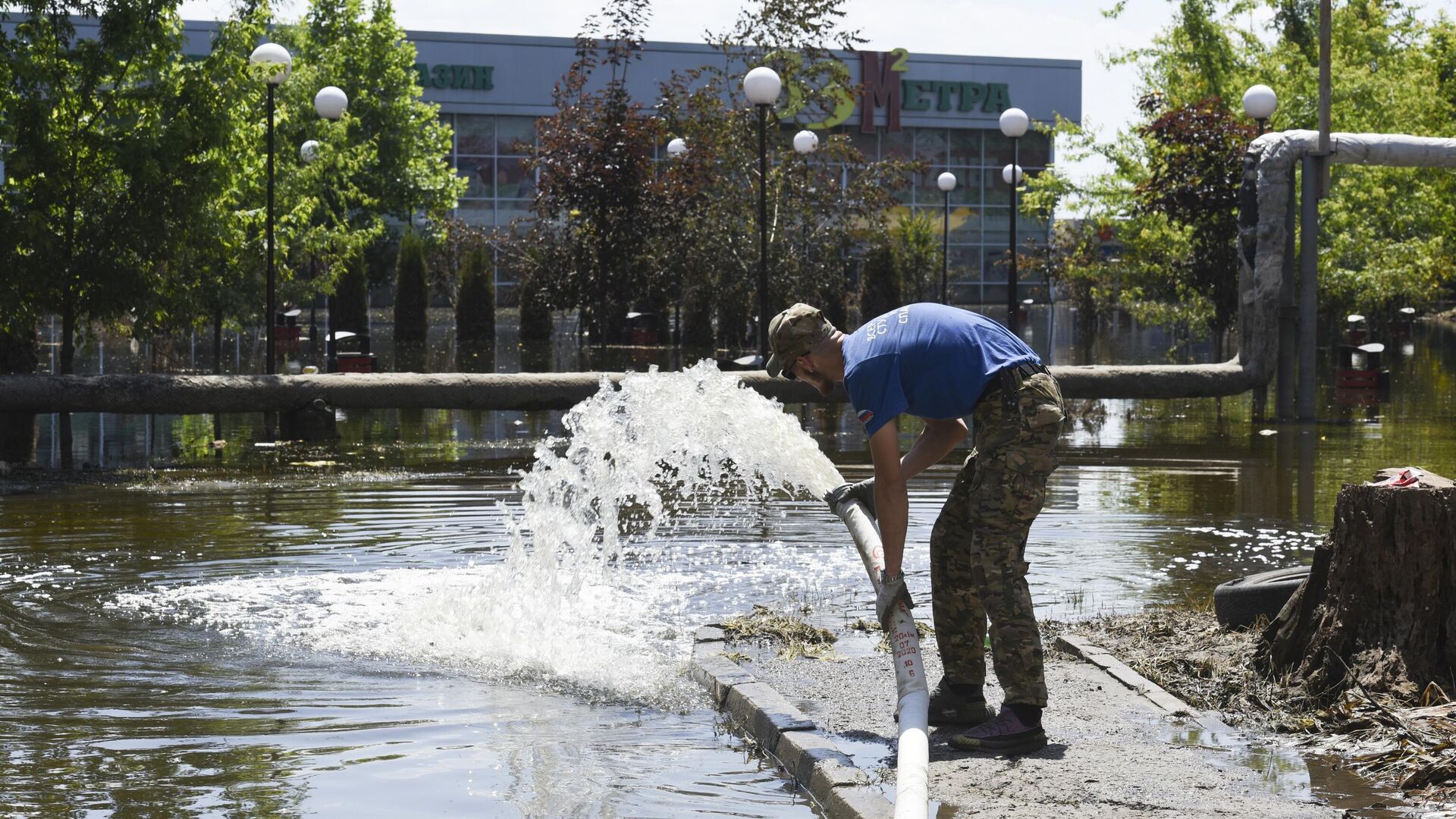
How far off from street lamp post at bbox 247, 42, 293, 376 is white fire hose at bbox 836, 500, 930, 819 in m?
12.5

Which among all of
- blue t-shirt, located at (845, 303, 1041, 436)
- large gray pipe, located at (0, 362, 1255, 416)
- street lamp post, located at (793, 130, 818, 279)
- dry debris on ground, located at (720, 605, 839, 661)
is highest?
street lamp post, located at (793, 130, 818, 279)

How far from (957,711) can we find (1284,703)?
1.15 m

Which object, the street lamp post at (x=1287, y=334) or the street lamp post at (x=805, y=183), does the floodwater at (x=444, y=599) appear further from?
the street lamp post at (x=805, y=183)

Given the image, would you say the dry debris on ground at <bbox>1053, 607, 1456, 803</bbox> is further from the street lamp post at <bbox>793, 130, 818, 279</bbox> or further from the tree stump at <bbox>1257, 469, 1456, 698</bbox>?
the street lamp post at <bbox>793, 130, 818, 279</bbox>

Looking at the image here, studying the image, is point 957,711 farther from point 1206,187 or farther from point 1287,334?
point 1206,187

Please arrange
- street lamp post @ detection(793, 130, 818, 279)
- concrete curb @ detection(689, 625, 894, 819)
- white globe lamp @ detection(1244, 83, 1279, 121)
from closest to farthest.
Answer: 1. concrete curb @ detection(689, 625, 894, 819)
2. white globe lamp @ detection(1244, 83, 1279, 121)
3. street lamp post @ detection(793, 130, 818, 279)

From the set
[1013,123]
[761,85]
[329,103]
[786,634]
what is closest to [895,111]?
[1013,123]

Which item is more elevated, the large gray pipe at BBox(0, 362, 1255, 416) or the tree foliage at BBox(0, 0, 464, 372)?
the tree foliage at BBox(0, 0, 464, 372)

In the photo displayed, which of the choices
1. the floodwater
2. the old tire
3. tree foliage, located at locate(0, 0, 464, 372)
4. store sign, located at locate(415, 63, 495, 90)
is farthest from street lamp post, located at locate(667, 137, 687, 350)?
the old tire

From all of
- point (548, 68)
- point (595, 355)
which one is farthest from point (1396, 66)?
point (548, 68)

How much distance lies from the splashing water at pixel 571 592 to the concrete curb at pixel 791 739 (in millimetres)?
195

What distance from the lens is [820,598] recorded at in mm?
8188

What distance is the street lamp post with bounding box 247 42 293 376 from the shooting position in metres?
17.3

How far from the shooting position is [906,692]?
17.1 ft
